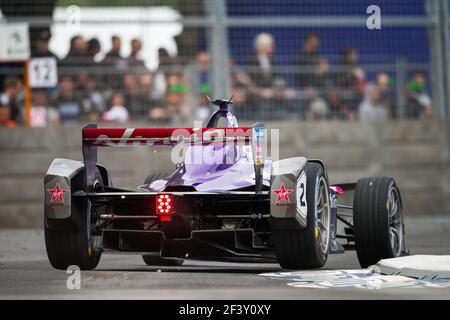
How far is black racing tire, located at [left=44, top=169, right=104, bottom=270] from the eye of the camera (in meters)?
9.73

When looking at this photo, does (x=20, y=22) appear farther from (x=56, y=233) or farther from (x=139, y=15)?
(x=56, y=233)

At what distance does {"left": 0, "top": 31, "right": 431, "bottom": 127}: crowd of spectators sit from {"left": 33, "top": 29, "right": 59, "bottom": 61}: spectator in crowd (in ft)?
0.05

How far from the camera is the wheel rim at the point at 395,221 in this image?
10602mm

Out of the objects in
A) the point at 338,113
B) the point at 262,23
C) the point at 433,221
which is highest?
A: the point at 262,23

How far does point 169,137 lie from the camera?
961 cm

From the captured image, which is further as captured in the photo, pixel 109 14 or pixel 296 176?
pixel 109 14

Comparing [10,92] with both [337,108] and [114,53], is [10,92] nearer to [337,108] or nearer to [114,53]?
[114,53]

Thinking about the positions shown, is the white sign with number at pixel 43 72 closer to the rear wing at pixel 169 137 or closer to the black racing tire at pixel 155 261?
the black racing tire at pixel 155 261

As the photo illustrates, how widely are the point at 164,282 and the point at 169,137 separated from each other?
1364 millimetres

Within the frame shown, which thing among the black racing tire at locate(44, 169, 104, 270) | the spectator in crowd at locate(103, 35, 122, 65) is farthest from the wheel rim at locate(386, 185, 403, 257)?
the spectator in crowd at locate(103, 35, 122, 65)

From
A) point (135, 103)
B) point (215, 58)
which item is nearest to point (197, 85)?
point (215, 58)
